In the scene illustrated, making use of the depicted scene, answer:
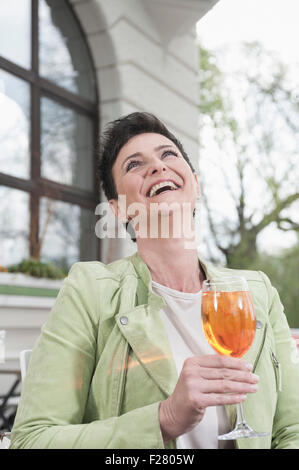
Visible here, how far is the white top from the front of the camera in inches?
25.2

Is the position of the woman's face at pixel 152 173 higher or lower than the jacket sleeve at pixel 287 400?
higher

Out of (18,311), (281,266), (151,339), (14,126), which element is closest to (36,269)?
(18,311)

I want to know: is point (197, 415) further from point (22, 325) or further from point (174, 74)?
point (174, 74)

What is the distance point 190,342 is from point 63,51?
2448mm

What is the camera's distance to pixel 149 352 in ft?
2.11

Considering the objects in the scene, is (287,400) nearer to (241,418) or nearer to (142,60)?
(241,418)

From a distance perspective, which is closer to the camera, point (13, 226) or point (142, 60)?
point (13, 226)

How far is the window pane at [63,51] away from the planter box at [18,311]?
1.10 meters

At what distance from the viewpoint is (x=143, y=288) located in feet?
2.40

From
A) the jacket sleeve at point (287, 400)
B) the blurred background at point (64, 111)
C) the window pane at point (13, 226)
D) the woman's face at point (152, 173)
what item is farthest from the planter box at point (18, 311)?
the jacket sleeve at point (287, 400)

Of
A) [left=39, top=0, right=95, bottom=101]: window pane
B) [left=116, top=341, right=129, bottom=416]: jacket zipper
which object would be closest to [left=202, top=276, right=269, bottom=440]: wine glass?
[left=116, top=341, right=129, bottom=416]: jacket zipper

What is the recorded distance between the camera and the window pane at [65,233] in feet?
8.42

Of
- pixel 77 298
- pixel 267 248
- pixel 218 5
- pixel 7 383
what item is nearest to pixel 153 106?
pixel 218 5

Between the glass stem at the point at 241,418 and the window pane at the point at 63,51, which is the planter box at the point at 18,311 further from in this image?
the glass stem at the point at 241,418
